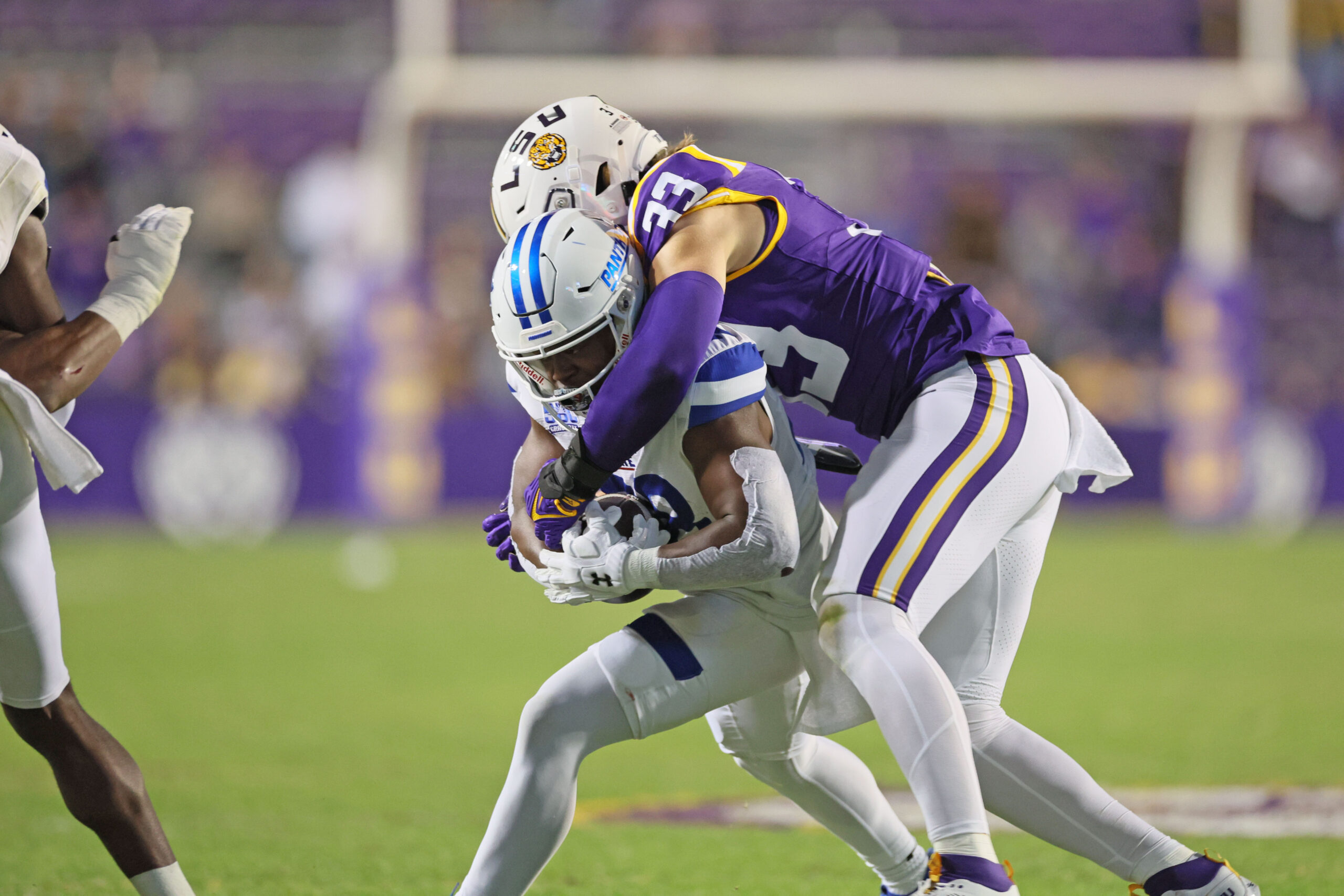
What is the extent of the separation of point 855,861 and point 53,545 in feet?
32.6

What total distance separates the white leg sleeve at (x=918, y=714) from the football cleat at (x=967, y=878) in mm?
49

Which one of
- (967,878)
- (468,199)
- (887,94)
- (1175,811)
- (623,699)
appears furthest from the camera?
(468,199)

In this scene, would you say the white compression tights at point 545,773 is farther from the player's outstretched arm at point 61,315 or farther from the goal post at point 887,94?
the goal post at point 887,94

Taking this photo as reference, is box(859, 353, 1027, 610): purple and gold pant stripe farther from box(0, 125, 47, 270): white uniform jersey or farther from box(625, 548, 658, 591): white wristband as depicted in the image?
box(0, 125, 47, 270): white uniform jersey

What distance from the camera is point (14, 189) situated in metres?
3.18

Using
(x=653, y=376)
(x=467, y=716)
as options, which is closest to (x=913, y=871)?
(x=653, y=376)

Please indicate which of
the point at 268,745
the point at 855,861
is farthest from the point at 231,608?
the point at 855,861

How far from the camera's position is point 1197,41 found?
1529cm

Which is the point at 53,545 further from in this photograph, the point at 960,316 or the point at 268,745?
the point at 960,316

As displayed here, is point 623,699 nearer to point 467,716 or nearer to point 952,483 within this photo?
point 952,483

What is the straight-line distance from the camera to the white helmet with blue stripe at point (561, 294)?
3061mm

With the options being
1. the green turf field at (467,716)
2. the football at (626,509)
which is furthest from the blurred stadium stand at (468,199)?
the football at (626,509)

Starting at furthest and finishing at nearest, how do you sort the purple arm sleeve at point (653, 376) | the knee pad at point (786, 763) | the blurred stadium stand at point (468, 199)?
the blurred stadium stand at point (468, 199)
the knee pad at point (786, 763)
the purple arm sleeve at point (653, 376)

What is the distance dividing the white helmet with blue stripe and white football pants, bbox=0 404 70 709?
989 millimetres
